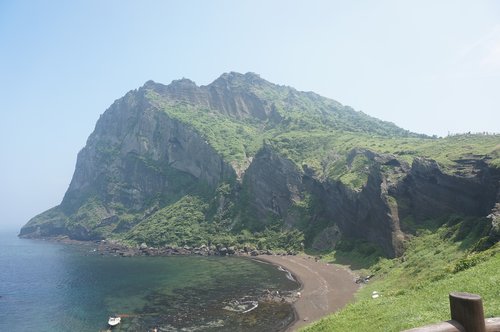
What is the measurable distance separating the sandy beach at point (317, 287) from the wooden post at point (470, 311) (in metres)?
49.2

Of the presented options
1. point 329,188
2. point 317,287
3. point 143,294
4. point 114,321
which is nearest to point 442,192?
point 317,287

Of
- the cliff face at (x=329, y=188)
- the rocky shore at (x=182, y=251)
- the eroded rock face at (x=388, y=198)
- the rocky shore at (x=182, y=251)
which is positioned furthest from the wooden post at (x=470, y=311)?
the rocky shore at (x=182, y=251)

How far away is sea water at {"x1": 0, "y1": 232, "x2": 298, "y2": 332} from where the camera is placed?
191ft

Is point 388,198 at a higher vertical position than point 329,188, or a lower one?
lower

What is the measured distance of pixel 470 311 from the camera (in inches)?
255

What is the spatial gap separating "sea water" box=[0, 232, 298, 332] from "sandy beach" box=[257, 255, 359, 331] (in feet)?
8.94

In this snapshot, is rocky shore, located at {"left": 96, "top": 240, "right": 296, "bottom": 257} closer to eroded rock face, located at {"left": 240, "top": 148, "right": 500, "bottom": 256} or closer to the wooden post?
eroded rock face, located at {"left": 240, "top": 148, "right": 500, "bottom": 256}

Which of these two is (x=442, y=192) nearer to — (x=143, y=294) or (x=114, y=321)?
(x=143, y=294)

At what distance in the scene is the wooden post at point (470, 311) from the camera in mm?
6355

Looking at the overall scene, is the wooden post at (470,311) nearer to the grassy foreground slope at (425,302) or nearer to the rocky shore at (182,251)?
the grassy foreground slope at (425,302)

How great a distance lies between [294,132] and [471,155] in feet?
368

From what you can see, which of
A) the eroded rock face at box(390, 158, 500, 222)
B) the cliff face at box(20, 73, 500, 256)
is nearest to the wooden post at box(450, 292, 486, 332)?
the cliff face at box(20, 73, 500, 256)

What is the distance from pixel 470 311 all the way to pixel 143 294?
3084 inches

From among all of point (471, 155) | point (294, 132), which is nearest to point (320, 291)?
point (471, 155)
